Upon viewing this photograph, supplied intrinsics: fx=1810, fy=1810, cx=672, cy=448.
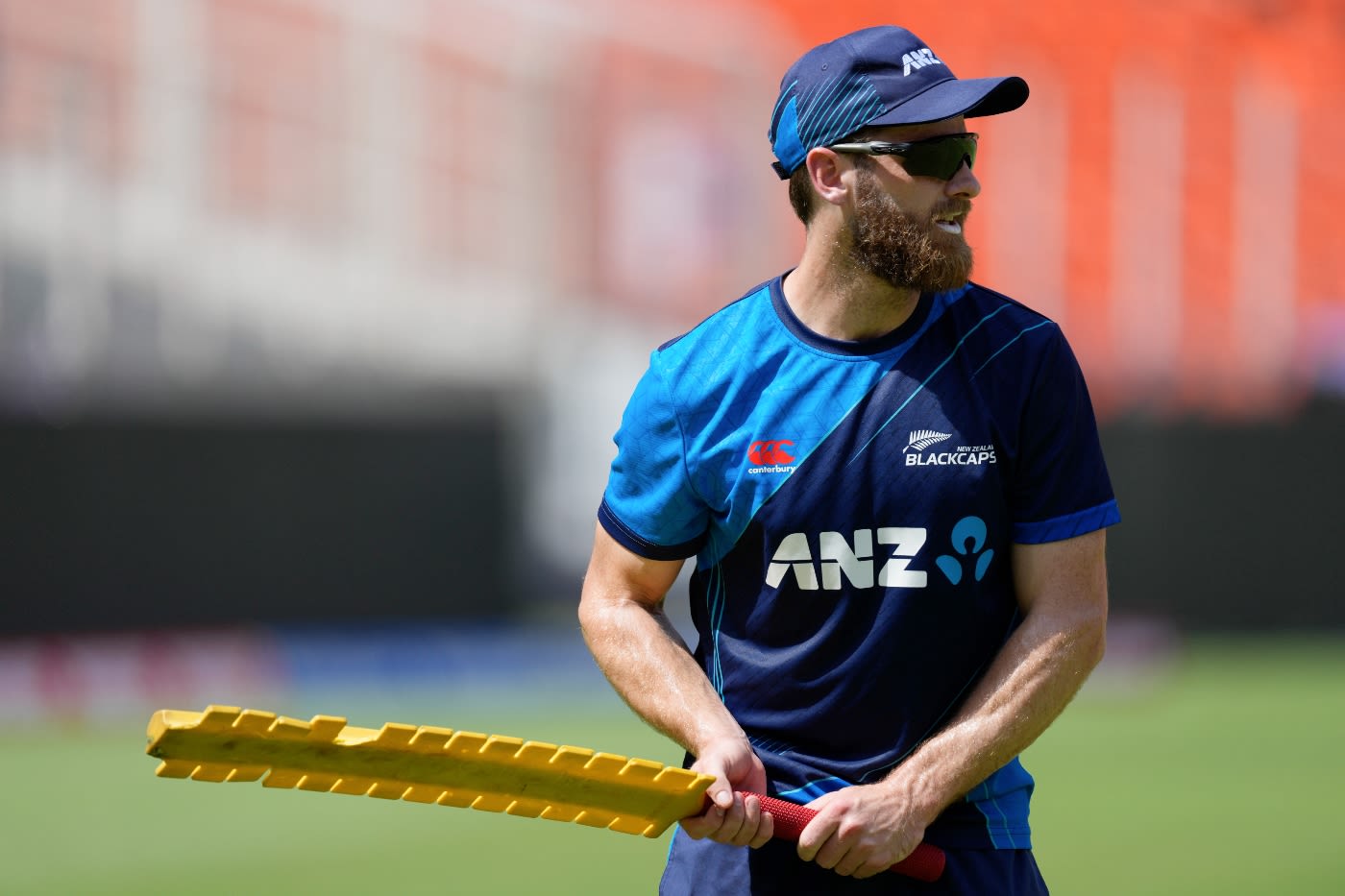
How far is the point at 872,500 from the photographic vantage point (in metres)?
3.47

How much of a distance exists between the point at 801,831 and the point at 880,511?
2.03ft

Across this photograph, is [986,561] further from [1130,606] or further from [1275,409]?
[1275,409]

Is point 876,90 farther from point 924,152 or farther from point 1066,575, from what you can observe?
point 1066,575

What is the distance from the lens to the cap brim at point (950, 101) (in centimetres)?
339

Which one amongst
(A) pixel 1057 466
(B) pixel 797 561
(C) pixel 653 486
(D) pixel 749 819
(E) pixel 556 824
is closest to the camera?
(D) pixel 749 819

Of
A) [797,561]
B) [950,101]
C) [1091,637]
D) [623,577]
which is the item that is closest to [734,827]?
[797,561]

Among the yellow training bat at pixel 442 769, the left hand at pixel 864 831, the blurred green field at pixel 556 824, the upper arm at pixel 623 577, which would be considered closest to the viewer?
the yellow training bat at pixel 442 769

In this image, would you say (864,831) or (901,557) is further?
(901,557)

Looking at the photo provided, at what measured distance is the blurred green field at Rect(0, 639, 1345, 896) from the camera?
26.8 feet

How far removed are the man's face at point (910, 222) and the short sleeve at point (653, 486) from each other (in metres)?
0.50

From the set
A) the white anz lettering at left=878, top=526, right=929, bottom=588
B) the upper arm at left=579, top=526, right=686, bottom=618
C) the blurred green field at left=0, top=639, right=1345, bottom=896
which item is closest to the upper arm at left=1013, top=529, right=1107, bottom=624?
the white anz lettering at left=878, top=526, right=929, bottom=588

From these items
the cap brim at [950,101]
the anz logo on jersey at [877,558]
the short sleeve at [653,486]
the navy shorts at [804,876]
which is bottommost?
the navy shorts at [804,876]

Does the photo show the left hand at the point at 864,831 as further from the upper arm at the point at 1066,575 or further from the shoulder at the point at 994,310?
the shoulder at the point at 994,310

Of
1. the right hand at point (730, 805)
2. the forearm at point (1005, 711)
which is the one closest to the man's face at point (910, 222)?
the forearm at point (1005, 711)
